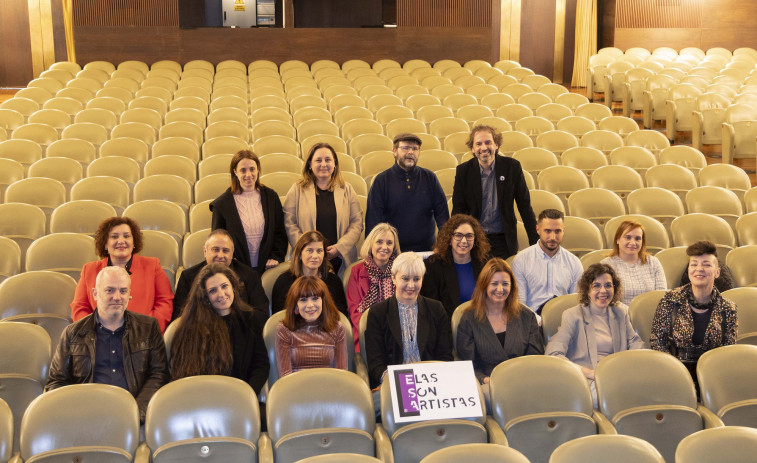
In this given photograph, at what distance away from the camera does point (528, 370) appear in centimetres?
338

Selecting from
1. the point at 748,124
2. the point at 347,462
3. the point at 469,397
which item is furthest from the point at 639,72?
the point at 347,462

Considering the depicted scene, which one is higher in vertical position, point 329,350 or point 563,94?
point 563,94

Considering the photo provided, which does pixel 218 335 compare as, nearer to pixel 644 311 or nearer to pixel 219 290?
pixel 219 290

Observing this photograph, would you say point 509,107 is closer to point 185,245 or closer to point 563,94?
point 563,94

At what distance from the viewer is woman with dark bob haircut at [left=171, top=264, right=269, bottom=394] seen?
3521 millimetres

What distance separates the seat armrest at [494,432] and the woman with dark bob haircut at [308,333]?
0.71 metres

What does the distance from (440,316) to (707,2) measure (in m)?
11.5

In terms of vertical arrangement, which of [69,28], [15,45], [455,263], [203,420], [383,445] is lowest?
[383,445]

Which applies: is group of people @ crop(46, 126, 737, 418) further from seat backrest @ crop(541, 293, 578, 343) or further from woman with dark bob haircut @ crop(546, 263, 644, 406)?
seat backrest @ crop(541, 293, 578, 343)

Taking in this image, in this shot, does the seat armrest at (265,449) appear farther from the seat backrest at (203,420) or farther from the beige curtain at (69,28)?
the beige curtain at (69,28)

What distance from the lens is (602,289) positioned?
3848mm

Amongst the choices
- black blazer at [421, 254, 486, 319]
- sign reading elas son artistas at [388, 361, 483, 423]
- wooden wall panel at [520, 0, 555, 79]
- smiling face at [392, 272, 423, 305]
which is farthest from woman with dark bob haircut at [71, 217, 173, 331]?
wooden wall panel at [520, 0, 555, 79]

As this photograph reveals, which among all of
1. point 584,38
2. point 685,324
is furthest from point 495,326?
point 584,38

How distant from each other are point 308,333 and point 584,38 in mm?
10869
